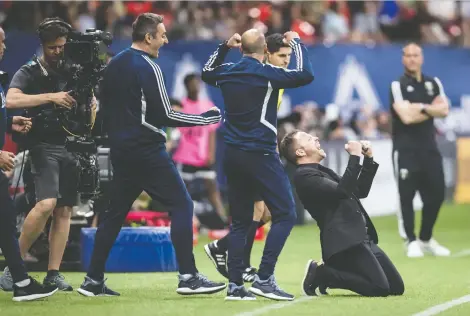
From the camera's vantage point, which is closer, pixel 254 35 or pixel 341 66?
pixel 254 35

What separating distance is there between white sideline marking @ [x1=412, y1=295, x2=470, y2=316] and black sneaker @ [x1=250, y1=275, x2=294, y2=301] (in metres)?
1.10

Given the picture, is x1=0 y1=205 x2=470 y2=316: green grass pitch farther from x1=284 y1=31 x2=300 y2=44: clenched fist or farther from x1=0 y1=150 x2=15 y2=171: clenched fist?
x1=284 y1=31 x2=300 y2=44: clenched fist

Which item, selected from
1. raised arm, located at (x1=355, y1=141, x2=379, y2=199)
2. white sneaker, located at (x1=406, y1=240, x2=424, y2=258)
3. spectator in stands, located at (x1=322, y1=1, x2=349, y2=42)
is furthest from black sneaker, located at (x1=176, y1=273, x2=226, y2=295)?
spectator in stands, located at (x1=322, y1=1, x2=349, y2=42)

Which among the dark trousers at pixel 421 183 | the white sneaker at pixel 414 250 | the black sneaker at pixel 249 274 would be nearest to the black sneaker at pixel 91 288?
the black sneaker at pixel 249 274

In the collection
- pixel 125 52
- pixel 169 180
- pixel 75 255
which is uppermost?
pixel 125 52

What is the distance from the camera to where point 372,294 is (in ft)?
31.7

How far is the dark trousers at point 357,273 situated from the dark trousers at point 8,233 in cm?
231

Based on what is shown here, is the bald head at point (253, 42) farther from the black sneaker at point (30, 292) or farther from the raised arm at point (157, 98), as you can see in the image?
the black sneaker at point (30, 292)

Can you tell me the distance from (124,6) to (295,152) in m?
11.1

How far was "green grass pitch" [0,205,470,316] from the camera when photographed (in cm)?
880

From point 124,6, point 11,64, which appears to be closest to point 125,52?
point 11,64

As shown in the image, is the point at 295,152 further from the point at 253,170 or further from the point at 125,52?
the point at 125,52

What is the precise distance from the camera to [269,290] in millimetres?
9375

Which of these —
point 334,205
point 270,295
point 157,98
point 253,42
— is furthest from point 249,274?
point 253,42
